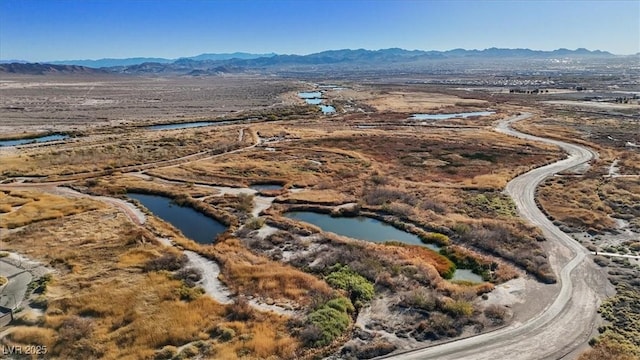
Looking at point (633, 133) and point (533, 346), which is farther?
point (633, 133)

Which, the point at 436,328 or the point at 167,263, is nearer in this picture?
the point at 436,328

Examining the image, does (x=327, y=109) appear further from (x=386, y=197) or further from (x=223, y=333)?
(x=223, y=333)

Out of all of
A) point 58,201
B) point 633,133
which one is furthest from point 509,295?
point 633,133

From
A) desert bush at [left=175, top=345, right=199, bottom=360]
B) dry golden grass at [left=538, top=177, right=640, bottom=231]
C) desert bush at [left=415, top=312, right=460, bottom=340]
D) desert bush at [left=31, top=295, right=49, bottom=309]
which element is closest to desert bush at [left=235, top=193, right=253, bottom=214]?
desert bush at [left=31, top=295, right=49, bottom=309]

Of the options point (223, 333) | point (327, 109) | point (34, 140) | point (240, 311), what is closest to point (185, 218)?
point (240, 311)

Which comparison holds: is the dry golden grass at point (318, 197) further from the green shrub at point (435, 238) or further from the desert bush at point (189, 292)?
the desert bush at point (189, 292)

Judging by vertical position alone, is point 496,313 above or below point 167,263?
below

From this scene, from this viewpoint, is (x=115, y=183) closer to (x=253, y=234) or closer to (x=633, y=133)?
(x=253, y=234)
